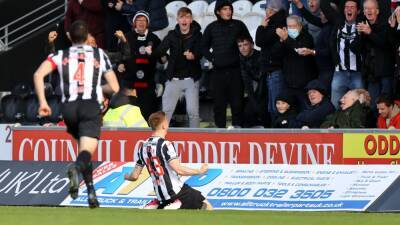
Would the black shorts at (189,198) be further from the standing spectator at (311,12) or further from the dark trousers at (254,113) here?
the standing spectator at (311,12)

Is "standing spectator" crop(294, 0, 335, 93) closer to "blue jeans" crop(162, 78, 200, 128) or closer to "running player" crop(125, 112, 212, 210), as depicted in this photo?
"blue jeans" crop(162, 78, 200, 128)

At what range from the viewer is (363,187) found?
16438 mm

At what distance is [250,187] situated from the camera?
1678cm

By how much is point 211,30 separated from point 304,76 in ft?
5.27

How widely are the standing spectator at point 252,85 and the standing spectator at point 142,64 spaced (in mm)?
1384

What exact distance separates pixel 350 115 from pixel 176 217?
16.0 ft

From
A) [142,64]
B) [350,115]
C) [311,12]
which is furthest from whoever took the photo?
[142,64]

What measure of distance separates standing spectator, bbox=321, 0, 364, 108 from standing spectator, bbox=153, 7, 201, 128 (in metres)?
2.19

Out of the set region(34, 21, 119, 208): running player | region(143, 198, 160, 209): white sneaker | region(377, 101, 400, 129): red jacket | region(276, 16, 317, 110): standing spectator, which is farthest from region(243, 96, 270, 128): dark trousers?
region(34, 21, 119, 208): running player

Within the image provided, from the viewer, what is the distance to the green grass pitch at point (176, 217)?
44.2 ft

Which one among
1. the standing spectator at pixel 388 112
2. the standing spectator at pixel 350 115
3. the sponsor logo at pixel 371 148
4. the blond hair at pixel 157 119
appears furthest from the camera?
the standing spectator at pixel 350 115

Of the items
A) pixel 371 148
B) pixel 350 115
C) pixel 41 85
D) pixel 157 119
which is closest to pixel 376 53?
pixel 350 115

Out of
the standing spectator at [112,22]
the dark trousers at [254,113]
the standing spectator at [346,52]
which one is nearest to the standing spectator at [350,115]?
the standing spectator at [346,52]

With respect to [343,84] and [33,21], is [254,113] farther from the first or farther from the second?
[33,21]
